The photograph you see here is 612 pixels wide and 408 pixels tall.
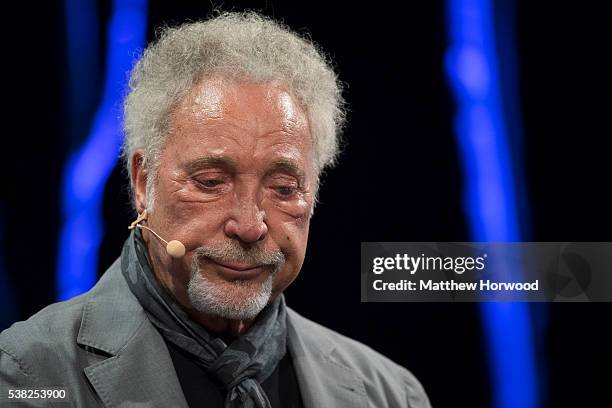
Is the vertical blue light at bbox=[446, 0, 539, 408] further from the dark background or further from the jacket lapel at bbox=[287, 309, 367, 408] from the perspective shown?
the jacket lapel at bbox=[287, 309, 367, 408]

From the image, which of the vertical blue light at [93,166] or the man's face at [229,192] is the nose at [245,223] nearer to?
the man's face at [229,192]

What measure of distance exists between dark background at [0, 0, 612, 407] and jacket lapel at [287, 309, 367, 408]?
0.37 meters

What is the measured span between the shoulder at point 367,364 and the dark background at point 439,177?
0.21 metres

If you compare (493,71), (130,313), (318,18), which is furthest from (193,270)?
(493,71)

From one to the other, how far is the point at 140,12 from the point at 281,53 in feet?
2.02

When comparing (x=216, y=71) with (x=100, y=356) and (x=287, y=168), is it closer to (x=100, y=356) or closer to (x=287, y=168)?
(x=287, y=168)

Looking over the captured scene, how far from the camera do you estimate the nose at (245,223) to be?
1714mm

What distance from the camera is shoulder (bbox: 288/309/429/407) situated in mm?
2102

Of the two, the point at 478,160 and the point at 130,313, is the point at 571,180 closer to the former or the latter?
the point at 478,160

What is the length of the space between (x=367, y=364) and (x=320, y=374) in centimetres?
20

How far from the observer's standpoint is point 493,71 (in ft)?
8.00

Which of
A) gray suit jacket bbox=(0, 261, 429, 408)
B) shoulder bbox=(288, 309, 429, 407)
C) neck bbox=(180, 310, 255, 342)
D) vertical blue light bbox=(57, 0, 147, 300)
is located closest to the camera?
gray suit jacket bbox=(0, 261, 429, 408)

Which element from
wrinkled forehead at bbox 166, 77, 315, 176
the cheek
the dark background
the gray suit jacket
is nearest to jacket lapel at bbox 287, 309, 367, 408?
the gray suit jacket

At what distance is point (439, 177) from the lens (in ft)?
7.98
